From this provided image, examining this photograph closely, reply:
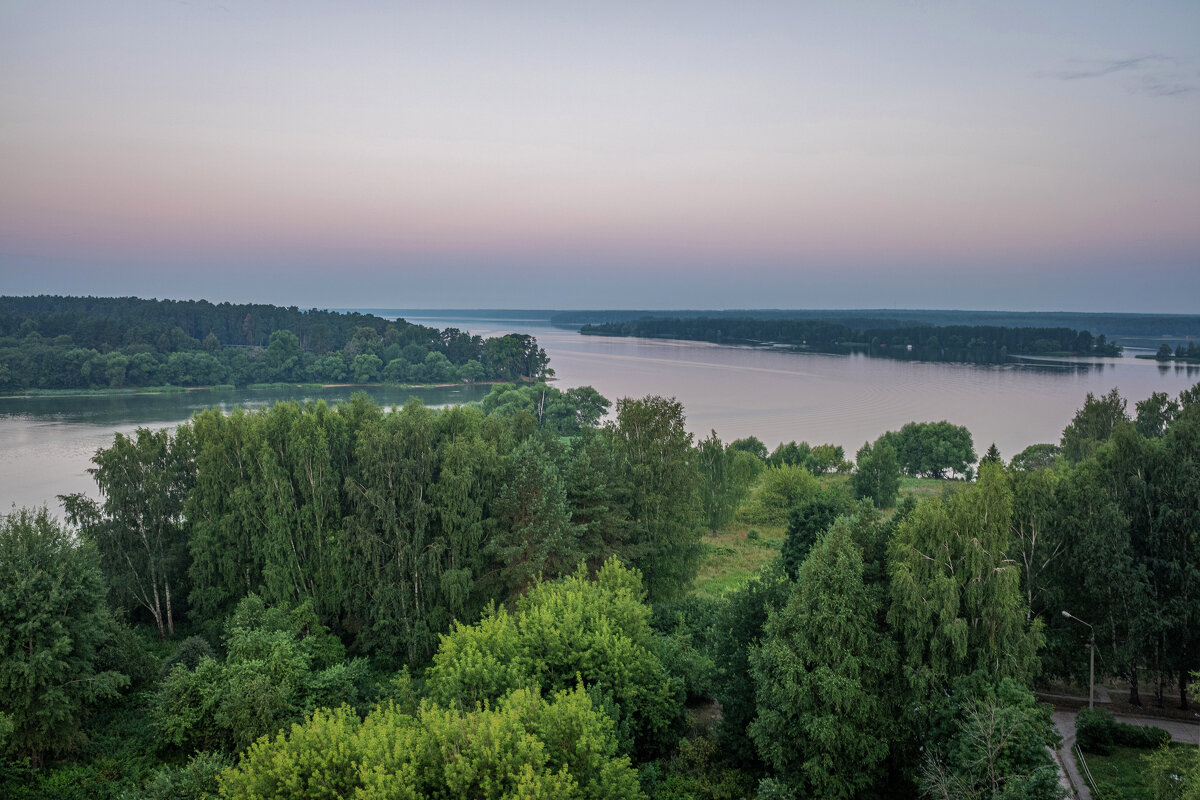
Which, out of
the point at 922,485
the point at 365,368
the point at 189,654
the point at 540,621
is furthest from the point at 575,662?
the point at 365,368

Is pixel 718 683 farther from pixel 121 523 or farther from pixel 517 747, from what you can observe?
pixel 121 523

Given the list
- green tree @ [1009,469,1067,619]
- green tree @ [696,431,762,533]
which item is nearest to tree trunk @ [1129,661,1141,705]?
green tree @ [1009,469,1067,619]

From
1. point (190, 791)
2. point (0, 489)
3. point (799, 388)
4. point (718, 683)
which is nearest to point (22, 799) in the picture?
point (190, 791)

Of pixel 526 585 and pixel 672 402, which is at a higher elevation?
pixel 672 402

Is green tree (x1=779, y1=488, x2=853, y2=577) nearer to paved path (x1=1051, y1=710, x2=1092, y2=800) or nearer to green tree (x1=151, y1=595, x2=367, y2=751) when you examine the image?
paved path (x1=1051, y1=710, x2=1092, y2=800)

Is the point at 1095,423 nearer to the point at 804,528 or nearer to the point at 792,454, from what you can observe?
the point at 792,454

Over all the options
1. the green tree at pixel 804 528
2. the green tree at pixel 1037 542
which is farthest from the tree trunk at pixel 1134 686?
the green tree at pixel 804 528
